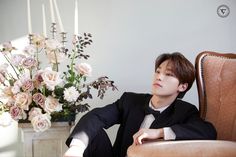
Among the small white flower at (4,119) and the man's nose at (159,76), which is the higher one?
the man's nose at (159,76)

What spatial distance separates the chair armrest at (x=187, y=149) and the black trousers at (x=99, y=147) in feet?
1.41

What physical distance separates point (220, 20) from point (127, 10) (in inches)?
26.0

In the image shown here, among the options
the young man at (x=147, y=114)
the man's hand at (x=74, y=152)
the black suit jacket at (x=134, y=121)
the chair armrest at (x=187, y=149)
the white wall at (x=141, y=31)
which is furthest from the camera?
the white wall at (x=141, y=31)

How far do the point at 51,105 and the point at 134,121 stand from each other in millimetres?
471

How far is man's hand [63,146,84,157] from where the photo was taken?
1421 mm

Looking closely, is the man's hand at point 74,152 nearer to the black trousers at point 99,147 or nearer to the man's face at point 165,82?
the black trousers at point 99,147

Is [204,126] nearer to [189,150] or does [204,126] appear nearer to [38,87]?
→ [189,150]

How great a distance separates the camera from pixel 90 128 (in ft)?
5.32

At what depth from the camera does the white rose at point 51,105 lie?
1.57 meters

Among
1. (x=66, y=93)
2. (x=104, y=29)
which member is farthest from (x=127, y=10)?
(x=66, y=93)

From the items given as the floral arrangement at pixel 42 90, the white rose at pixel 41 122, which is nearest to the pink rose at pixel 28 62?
the floral arrangement at pixel 42 90

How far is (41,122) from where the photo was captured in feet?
5.07

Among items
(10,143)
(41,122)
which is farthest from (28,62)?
(10,143)

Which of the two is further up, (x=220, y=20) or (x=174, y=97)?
(x=220, y=20)
